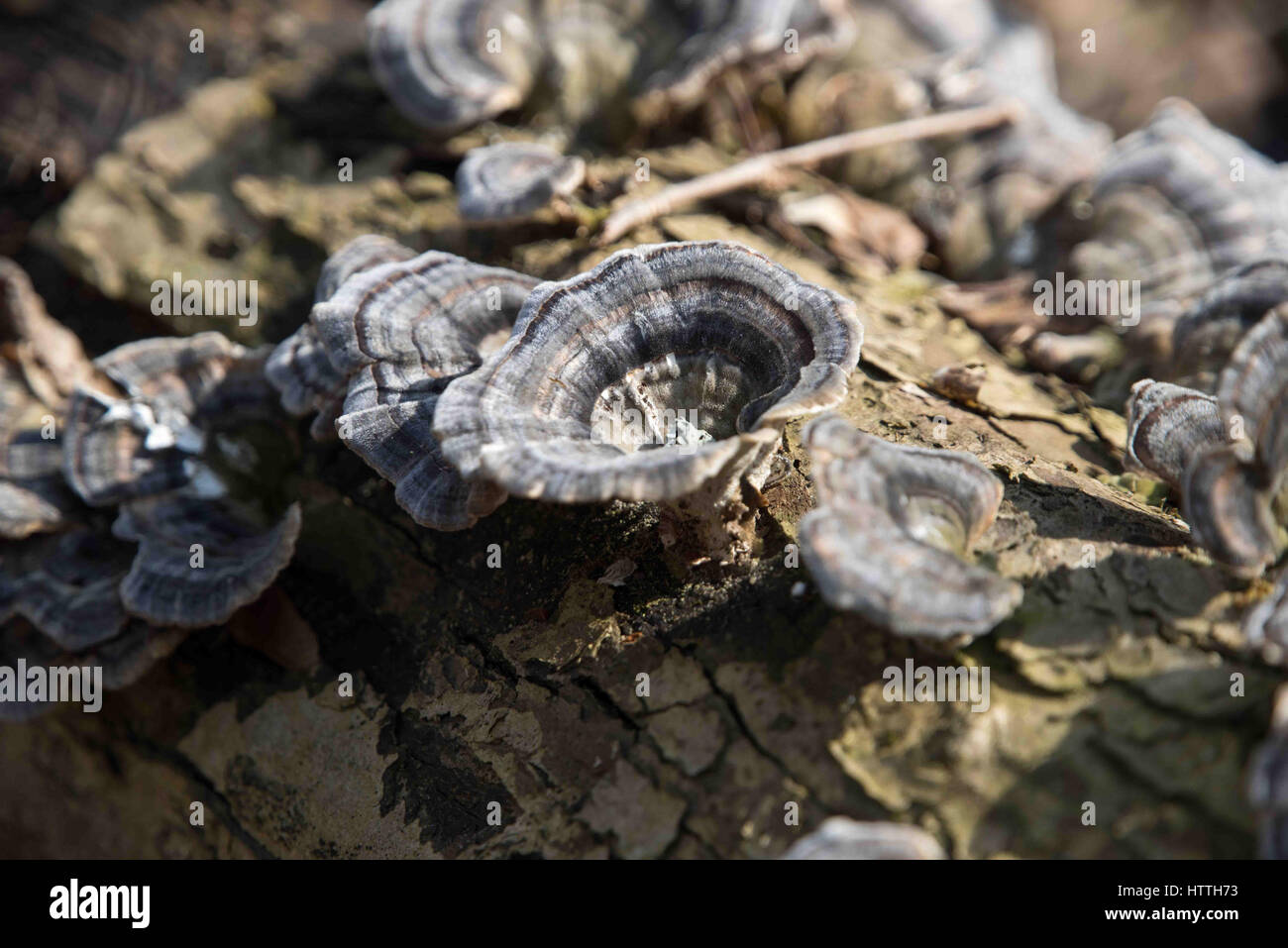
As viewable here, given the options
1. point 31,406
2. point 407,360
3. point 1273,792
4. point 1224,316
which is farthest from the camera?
point 31,406

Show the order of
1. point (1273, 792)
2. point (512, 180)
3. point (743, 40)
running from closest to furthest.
Result: 1. point (1273, 792)
2. point (512, 180)
3. point (743, 40)

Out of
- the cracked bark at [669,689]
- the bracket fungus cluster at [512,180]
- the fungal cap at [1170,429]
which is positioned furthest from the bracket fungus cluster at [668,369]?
the bracket fungus cluster at [512,180]

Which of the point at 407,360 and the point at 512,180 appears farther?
the point at 512,180

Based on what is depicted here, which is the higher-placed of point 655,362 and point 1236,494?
point 655,362
